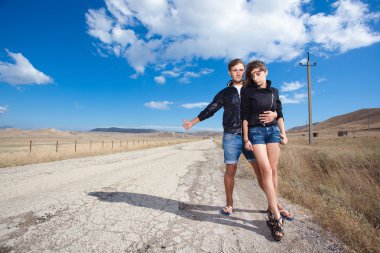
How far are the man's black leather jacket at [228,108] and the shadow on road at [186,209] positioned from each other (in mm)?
1191

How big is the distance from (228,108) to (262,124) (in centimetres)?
56

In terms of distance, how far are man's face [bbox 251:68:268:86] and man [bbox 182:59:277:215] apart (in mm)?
250

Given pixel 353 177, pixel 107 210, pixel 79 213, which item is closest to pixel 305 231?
pixel 107 210

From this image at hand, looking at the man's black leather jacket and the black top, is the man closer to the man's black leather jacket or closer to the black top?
the man's black leather jacket

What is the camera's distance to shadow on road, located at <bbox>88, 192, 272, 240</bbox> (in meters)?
3.01

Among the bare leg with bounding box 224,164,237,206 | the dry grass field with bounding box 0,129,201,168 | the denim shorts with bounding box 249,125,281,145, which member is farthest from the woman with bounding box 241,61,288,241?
the dry grass field with bounding box 0,129,201,168

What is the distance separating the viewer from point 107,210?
3.53m

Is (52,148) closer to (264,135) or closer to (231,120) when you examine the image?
(231,120)

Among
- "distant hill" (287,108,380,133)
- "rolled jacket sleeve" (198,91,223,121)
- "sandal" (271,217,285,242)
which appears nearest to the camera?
"sandal" (271,217,285,242)

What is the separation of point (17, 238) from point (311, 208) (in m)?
3.92

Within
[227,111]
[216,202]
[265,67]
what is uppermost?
[265,67]

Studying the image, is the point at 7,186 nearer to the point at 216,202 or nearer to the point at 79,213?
the point at 79,213

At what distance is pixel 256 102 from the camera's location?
Answer: 9.98ft

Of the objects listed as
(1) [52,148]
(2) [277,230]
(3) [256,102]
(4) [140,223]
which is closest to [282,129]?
(3) [256,102]
